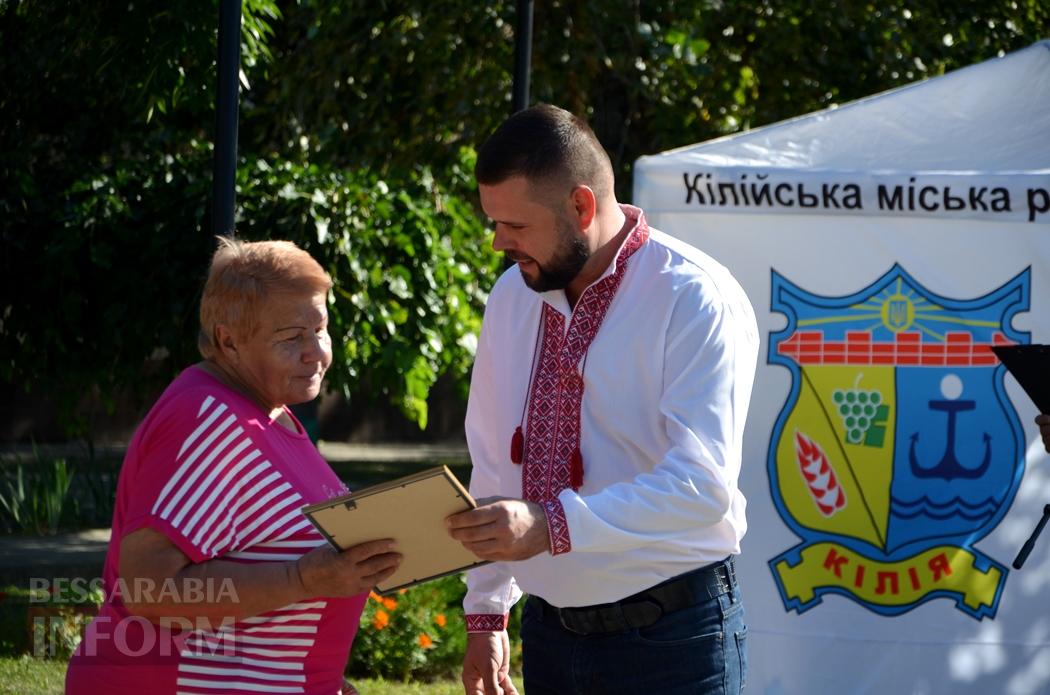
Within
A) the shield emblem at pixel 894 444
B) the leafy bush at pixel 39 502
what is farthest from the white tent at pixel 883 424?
the leafy bush at pixel 39 502

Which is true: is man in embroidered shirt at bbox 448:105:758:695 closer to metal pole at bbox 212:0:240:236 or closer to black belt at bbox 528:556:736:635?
black belt at bbox 528:556:736:635

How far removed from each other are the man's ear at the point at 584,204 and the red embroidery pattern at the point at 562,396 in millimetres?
100

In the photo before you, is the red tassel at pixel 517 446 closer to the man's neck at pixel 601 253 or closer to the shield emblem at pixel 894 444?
the man's neck at pixel 601 253

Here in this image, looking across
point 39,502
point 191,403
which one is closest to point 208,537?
point 191,403

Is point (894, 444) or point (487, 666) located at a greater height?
point (894, 444)

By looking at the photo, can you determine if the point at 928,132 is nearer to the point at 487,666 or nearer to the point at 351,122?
the point at 487,666

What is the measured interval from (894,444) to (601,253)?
2.21 m

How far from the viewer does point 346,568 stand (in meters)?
2.16

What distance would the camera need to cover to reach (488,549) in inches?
86.0

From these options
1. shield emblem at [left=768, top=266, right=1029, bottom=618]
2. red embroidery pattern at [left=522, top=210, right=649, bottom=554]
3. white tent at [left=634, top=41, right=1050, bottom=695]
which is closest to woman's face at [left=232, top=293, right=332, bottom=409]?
red embroidery pattern at [left=522, top=210, right=649, bottom=554]

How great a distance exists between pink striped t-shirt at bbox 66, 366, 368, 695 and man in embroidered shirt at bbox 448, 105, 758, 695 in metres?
0.47

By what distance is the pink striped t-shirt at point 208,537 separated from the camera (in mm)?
2182

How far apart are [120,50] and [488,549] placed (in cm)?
442

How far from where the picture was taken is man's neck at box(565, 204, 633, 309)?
2.55 m
